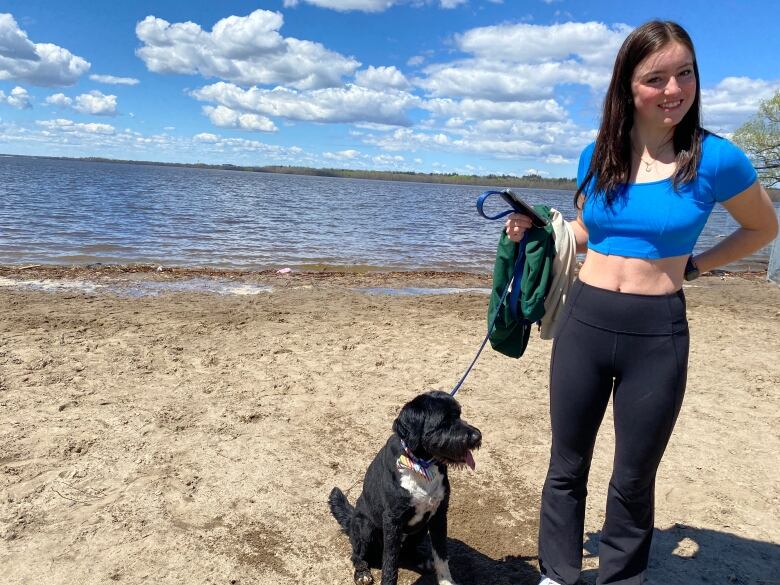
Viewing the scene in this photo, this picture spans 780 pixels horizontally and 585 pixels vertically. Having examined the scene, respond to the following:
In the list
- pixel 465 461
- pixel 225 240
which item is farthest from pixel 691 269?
pixel 225 240

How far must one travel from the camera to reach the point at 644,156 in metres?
2.45

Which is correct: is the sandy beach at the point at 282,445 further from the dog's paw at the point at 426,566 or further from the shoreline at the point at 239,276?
the shoreline at the point at 239,276

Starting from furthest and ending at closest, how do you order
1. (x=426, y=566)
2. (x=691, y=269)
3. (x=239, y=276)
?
(x=239, y=276) < (x=426, y=566) < (x=691, y=269)

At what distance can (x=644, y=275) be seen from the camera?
2393mm

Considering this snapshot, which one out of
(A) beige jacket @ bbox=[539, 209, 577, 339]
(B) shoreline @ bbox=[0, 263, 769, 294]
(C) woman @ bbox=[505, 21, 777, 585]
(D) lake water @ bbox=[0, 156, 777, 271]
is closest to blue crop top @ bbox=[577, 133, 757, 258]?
(C) woman @ bbox=[505, 21, 777, 585]

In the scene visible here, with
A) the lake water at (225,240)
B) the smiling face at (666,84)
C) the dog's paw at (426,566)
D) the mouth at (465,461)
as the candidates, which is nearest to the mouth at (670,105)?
the smiling face at (666,84)

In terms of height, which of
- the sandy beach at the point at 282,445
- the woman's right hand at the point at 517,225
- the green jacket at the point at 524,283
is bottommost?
the sandy beach at the point at 282,445

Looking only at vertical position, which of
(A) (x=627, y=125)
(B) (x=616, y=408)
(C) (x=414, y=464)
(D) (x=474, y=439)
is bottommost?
(C) (x=414, y=464)

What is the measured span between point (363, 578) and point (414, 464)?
34.8 inches

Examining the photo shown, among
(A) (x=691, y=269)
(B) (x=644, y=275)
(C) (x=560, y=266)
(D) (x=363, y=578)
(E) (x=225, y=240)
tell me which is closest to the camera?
(B) (x=644, y=275)

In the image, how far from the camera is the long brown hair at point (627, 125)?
7.43 ft

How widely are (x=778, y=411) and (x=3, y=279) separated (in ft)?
43.6

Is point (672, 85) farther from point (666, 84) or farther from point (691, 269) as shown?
point (691, 269)

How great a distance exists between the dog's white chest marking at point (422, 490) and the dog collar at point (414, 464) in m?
0.02
